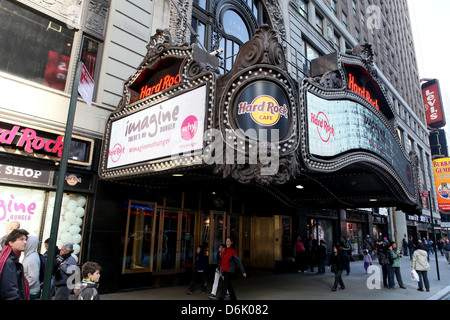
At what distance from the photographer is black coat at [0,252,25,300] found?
4052 millimetres

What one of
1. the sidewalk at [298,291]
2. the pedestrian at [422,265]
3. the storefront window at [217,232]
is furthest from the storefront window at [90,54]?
the pedestrian at [422,265]

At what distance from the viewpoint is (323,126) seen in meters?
8.56

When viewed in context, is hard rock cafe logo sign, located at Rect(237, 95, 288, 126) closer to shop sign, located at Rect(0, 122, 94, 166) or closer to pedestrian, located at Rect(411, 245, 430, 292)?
shop sign, located at Rect(0, 122, 94, 166)

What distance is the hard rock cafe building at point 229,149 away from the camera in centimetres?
689

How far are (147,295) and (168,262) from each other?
3.75m

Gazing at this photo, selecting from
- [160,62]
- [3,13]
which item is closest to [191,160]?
[160,62]

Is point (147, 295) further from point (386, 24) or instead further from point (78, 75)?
point (386, 24)

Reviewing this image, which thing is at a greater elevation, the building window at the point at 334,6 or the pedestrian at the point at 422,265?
the building window at the point at 334,6

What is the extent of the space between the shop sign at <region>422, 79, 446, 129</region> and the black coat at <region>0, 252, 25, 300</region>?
61010mm

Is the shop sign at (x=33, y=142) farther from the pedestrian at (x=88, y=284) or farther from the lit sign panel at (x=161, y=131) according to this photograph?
the pedestrian at (x=88, y=284)

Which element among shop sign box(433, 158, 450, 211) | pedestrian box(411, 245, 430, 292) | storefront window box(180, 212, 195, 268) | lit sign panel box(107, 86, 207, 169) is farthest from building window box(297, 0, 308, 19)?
shop sign box(433, 158, 450, 211)

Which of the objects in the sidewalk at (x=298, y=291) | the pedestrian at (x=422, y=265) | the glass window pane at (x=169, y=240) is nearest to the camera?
the sidewalk at (x=298, y=291)

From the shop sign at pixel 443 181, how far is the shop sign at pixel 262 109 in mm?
40184

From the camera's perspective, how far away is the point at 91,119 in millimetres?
10594
